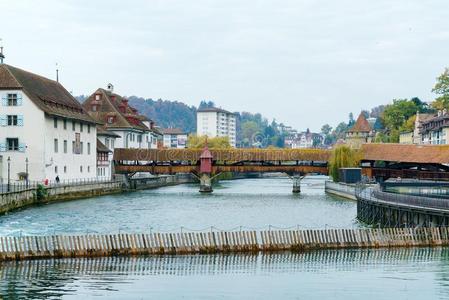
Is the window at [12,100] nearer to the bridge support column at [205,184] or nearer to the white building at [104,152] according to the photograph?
the white building at [104,152]

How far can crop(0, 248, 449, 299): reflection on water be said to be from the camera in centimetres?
2686

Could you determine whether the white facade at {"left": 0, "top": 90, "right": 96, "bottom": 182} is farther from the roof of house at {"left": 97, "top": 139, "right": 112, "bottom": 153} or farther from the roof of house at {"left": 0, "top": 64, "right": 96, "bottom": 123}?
the roof of house at {"left": 97, "top": 139, "right": 112, "bottom": 153}

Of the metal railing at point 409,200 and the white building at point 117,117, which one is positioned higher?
the white building at point 117,117

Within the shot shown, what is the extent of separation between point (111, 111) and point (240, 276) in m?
72.6

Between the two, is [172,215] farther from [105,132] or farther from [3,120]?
[105,132]

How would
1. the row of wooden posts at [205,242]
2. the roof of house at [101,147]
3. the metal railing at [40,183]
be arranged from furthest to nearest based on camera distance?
the roof of house at [101,147]
the metal railing at [40,183]
the row of wooden posts at [205,242]

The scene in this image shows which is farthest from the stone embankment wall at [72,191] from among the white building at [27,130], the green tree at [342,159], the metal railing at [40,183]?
the green tree at [342,159]

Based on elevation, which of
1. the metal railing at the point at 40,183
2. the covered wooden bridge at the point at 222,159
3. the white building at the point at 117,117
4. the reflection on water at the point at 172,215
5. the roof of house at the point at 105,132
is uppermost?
the white building at the point at 117,117

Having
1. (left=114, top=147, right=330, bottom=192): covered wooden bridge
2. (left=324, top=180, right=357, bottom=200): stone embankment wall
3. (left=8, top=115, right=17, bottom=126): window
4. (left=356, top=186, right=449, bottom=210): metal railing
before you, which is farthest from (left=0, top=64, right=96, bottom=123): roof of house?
(left=356, top=186, right=449, bottom=210): metal railing

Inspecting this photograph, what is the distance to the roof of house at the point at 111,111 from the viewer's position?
324 feet

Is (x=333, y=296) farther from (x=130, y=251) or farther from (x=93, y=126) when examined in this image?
(x=93, y=126)

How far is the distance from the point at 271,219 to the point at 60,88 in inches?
1559

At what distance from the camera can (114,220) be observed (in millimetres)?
50844

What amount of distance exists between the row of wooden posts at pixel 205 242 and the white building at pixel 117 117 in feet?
202
